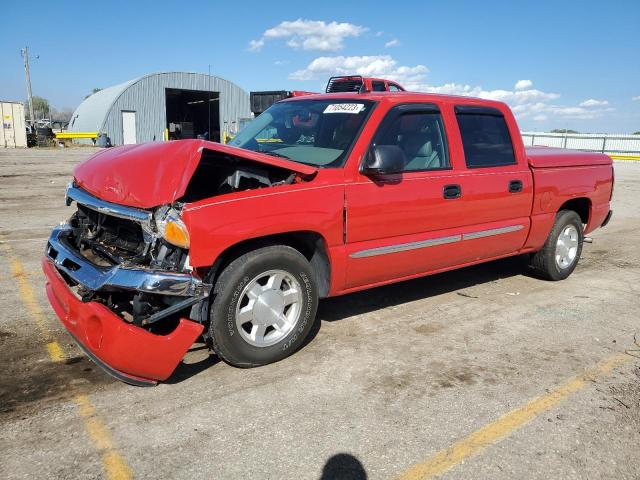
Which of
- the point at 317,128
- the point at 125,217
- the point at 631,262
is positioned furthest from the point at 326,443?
the point at 631,262

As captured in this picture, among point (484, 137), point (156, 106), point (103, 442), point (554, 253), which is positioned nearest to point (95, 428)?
point (103, 442)

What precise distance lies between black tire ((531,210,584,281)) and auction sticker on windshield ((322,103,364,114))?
2805 mm

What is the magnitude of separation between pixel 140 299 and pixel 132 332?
0.22 m

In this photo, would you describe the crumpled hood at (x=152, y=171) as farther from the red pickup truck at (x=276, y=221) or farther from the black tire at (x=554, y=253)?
the black tire at (x=554, y=253)

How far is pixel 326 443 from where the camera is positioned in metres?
2.77

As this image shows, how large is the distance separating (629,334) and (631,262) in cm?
309

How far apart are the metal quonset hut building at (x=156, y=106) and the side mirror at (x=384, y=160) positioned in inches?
1270

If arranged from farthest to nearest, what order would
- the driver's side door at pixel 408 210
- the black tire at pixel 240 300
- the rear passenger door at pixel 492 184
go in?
1. the rear passenger door at pixel 492 184
2. the driver's side door at pixel 408 210
3. the black tire at pixel 240 300

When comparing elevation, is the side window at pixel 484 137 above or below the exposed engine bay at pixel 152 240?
above

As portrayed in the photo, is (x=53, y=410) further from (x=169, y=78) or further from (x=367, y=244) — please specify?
(x=169, y=78)

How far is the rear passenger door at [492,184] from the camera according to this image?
467 centimetres

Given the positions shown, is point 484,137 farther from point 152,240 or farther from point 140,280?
point 140,280

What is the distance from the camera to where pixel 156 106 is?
37781 mm

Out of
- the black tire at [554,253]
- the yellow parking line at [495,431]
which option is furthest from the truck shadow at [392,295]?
the yellow parking line at [495,431]
